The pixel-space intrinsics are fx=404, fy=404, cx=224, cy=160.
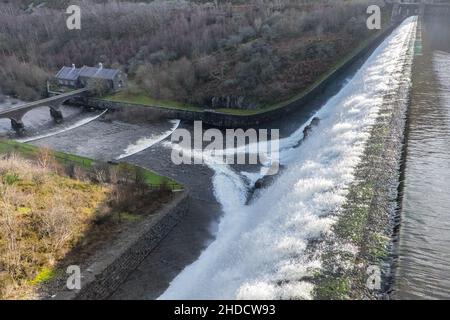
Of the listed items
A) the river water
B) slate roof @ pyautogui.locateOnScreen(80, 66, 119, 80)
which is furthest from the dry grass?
slate roof @ pyautogui.locateOnScreen(80, 66, 119, 80)

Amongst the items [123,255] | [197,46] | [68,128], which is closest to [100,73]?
[197,46]

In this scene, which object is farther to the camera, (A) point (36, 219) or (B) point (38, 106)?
(B) point (38, 106)

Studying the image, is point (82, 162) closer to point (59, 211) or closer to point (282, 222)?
point (59, 211)

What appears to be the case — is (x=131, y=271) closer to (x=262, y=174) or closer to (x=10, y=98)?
(x=262, y=174)

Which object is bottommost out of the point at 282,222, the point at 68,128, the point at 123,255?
the point at 123,255

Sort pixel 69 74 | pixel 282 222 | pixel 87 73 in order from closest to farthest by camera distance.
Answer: pixel 282 222
pixel 87 73
pixel 69 74

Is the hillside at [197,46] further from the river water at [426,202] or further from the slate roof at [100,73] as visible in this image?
the river water at [426,202]

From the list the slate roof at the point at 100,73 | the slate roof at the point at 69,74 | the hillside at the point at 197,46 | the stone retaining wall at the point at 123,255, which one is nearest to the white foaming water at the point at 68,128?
the slate roof at the point at 100,73
